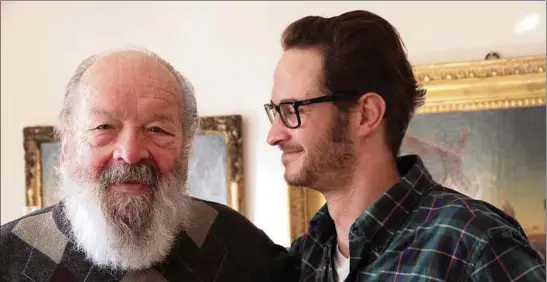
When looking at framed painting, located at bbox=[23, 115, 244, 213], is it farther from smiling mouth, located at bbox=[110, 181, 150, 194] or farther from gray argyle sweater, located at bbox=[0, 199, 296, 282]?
smiling mouth, located at bbox=[110, 181, 150, 194]

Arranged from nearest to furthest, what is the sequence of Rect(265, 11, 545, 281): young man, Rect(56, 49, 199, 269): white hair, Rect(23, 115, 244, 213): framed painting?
Rect(265, 11, 545, 281): young man
Rect(56, 49, 199, 269): white hair
Rect(23, 115, 244, 213): framed painting

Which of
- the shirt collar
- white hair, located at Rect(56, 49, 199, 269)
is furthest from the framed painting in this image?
the shirt collar

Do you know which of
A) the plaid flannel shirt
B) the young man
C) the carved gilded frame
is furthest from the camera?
the carved gilded frame

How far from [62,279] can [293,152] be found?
1.74 feet

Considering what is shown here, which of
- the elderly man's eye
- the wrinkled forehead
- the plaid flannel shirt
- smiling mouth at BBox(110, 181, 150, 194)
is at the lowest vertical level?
the plaid flannel shirt

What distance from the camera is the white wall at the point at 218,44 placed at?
231 cm

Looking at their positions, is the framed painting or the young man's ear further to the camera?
the framed painting

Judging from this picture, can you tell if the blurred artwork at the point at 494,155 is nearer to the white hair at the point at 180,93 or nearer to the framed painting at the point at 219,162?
the framed painting at the point at 219,162

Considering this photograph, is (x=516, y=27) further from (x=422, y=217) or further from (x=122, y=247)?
(x=122, y=247)

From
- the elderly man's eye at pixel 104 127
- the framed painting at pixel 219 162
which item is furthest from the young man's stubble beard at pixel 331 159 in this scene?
the framed painting at pixel 219 162

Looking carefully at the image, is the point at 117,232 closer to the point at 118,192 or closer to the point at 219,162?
the point at 118,192

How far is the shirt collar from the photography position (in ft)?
3.89

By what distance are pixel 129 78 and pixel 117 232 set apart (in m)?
0.32

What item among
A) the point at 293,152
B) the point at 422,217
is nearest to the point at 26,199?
the point at 293,152
